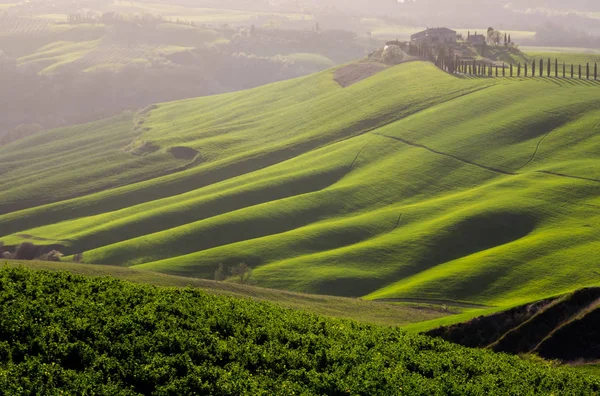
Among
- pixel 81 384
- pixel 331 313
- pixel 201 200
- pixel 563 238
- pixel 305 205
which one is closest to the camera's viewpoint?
pixel 81 384

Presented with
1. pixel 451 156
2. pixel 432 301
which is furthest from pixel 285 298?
pixel 451 156

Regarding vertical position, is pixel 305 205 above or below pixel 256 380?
below

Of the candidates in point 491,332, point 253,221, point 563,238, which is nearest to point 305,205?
point 253,221

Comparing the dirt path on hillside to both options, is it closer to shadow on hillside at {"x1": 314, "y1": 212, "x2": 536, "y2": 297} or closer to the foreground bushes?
shadow on hillside at {"x1": 314, "y1": 212, "x2": 536, "y2": 297}

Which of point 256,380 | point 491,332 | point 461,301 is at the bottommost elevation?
point 461,301

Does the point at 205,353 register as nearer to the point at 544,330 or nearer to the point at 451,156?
the point at 544,330

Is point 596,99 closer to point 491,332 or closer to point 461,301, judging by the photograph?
point 461,301

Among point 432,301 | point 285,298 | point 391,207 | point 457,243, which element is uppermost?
point 285,298
